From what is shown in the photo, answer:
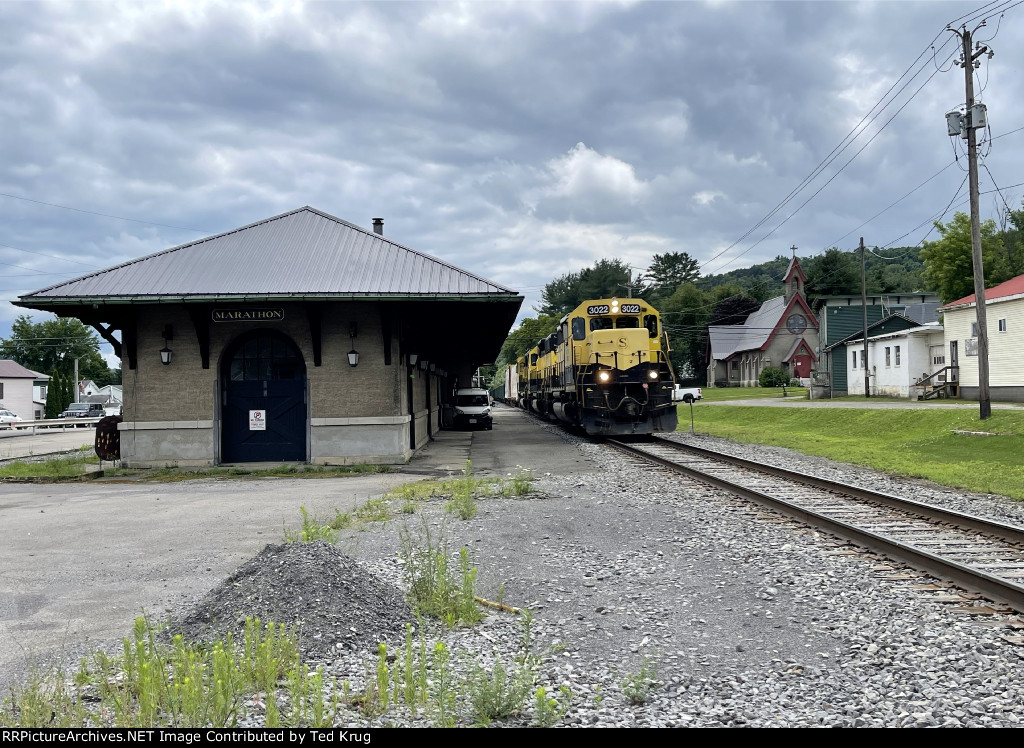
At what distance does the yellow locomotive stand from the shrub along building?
17.2 feet

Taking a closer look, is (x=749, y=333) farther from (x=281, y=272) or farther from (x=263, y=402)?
(x=263, y=402)

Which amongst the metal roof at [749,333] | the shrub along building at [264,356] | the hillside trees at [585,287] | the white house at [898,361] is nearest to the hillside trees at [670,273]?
the hillside trees at [585,287]

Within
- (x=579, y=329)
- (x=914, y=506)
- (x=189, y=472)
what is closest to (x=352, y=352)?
(x=189, y=472)

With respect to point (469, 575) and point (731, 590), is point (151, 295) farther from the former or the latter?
point (731, 590)

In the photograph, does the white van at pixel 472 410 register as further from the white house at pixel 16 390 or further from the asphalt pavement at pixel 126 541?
the white house at pixel 16 390

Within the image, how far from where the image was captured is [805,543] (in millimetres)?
7969

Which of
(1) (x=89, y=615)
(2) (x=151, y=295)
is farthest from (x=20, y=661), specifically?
(2) (x=151, y=295)

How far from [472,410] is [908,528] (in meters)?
25.2

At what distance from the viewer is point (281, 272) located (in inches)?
700

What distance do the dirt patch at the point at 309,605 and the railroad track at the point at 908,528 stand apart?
15.2 feet

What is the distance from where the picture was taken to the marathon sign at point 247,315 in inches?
666

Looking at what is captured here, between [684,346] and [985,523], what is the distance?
84.2 meters

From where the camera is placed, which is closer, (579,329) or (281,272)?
(281,272)

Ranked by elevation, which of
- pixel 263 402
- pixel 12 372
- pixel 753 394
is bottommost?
pixel 753 394
